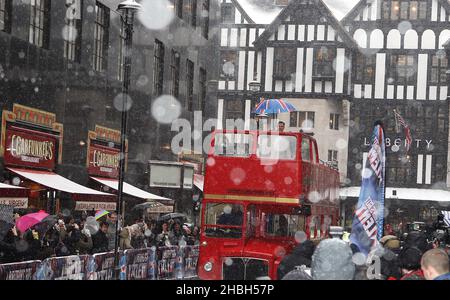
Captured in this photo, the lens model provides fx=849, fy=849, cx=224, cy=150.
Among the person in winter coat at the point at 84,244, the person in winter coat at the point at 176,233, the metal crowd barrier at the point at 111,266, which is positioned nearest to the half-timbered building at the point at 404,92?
the person in winter coat at the point at 176,233

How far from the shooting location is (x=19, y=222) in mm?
15633

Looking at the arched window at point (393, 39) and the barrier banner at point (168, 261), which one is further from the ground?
the arched window at point (393, 39)

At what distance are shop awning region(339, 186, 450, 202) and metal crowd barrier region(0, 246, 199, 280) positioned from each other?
33023 mm

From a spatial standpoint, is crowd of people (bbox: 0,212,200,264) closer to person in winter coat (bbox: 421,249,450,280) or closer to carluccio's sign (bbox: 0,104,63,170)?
carluccio's sign (bbox: 0,104,63,170)

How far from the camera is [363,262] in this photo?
9.82m

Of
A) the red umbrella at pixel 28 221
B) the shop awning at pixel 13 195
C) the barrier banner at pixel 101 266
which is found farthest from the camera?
the shop awning at pixel 13 195

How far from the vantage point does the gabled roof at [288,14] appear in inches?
2201

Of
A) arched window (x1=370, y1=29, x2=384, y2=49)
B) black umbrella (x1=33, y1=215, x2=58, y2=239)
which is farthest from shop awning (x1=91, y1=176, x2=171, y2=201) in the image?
arched window (x1=370, y1=29, x2=384, y2=49)

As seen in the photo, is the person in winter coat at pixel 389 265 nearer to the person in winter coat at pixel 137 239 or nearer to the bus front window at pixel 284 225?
the bus front window at pixel 284 225

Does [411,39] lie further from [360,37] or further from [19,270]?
[19,270]

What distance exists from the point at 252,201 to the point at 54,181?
6.58m

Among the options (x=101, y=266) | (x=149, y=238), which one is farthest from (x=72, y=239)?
(x=149, y=238)

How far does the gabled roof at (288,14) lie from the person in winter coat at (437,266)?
5043 centimetres
